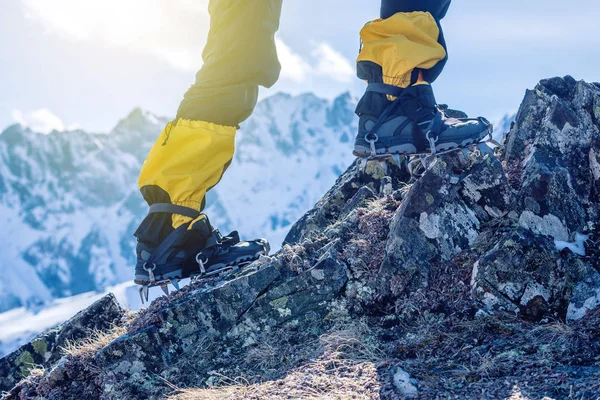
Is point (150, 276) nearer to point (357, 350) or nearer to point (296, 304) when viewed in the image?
point (296, 304)

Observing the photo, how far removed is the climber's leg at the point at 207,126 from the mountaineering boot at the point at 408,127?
1.03m

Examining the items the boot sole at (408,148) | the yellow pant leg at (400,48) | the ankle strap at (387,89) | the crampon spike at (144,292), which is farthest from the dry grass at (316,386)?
the yellow pant leg at (400,48)

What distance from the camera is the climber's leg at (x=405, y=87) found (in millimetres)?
5410

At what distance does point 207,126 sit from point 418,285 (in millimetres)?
2378

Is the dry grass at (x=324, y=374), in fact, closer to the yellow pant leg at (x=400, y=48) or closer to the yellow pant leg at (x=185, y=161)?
the yellow pant leg at (x=185, y=161)

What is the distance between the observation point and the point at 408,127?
17.9 ft

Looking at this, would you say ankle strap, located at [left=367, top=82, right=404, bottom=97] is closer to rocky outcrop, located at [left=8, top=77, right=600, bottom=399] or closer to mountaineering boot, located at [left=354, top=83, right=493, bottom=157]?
mountaineering boot, located at [left=354, top=83, right=493, bottom=157]

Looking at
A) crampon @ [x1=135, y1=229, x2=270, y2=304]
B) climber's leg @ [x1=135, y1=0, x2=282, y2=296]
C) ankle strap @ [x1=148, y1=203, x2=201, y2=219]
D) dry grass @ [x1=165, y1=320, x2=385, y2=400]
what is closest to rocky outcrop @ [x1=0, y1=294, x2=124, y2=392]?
crampon @ [x1=135, y1=229, x2=270, y2=304]

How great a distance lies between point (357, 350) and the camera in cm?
444

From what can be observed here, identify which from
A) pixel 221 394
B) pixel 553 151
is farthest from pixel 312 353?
pixel 553 151

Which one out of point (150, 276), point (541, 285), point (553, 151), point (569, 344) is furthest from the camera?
point (553, 151)

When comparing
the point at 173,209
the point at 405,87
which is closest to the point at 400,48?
the point at 405,87

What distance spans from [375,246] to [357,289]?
593 millimetres

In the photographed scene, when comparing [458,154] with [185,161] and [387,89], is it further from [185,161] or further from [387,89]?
[185,161]
